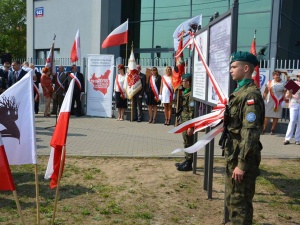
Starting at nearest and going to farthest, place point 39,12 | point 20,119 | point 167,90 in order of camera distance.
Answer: point 20,119 → point 167,90 → point 39,12

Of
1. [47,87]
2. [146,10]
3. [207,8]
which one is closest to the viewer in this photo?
[47,87]

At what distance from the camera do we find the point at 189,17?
20.1 meters

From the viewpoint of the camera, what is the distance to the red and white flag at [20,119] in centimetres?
394

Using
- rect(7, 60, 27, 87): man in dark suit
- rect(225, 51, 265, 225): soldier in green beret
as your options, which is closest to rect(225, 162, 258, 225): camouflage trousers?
rect(225, 51, 265, 225): soldier in green beret

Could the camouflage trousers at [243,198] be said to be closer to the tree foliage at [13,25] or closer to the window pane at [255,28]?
the window pane at [255,28]

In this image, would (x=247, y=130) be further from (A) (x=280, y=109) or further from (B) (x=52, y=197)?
(A) (x=280, y=109)

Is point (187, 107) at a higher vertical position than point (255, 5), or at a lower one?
lower

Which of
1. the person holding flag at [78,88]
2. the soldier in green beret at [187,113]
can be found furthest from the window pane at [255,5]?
the soldier in green beret at [187,113]

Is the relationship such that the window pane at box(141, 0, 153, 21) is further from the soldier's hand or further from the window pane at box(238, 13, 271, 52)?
the soldier's hand

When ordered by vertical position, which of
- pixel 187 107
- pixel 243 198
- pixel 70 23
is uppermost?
pixel 70 23

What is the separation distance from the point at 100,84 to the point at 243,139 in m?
11.9

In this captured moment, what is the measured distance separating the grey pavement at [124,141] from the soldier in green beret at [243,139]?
442 centimetres

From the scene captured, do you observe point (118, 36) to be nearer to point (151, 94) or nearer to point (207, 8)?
point (151, 94)

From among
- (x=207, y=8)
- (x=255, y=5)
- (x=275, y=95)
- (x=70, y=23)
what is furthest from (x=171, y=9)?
(x=275, y=95)
